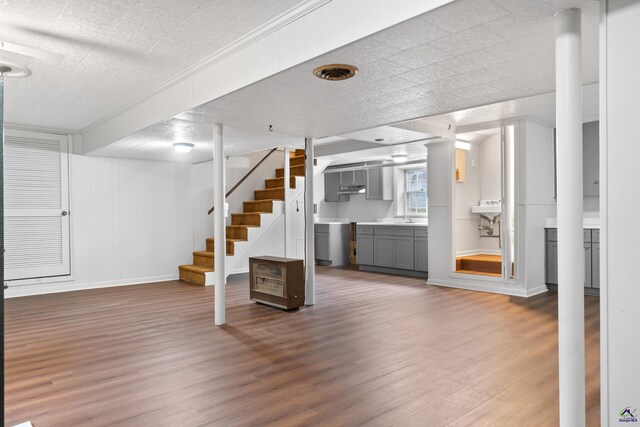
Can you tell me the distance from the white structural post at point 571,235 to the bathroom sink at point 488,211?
4.91 m

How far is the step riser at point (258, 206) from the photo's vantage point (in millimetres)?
7711

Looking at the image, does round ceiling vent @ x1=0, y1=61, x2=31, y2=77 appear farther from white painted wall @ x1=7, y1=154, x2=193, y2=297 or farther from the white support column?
the white support column

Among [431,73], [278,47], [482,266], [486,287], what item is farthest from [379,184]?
[278,47]

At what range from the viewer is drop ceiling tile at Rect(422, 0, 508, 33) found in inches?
76.2

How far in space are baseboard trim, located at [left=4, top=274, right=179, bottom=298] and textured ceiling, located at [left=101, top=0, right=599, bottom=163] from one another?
133 inches

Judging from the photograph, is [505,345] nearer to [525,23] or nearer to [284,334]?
[284,334]

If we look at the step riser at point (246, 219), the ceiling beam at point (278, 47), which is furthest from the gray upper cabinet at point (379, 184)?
the ceiling beam at point (278, 47)

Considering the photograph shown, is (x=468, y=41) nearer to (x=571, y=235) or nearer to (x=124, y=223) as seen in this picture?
(x=571, y=235)

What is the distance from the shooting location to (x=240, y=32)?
2.97 metres

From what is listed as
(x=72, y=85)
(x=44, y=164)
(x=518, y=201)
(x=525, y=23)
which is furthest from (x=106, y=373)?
(x=518, y=201)

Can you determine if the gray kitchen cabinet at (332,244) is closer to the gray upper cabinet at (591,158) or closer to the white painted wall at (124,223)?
the white painted wall at (124,223)

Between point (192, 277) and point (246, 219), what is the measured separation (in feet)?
4.73

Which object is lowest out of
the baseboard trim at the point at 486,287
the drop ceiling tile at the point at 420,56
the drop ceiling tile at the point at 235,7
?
the baseboard trim at the point at 486,287

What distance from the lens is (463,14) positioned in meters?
2.02
